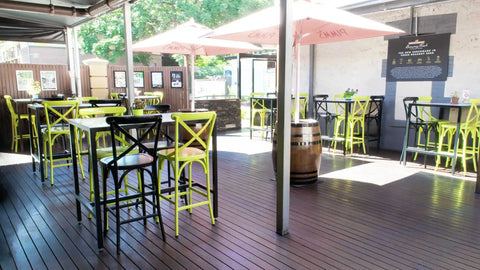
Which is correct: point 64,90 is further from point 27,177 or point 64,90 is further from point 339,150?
point 339,150

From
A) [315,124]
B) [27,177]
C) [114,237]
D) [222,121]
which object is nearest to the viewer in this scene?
[114,237]

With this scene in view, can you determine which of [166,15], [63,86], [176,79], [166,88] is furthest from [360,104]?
[166,15]

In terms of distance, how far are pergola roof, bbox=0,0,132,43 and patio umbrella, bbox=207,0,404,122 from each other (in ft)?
6.66

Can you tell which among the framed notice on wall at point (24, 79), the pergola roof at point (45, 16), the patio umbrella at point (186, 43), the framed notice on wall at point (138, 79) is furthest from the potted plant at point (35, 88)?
the patio umbrella at point (186, 43)

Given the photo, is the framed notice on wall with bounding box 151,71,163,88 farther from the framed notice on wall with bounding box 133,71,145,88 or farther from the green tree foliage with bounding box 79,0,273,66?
the green tree foliage with bounding box 79,0,273,66

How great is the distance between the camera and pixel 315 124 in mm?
4332

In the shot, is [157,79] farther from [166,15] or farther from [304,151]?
[304,151]

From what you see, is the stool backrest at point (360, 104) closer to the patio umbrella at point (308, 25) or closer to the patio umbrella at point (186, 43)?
the patio umbrella at point (308, 25)

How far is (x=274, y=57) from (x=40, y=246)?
8418 mm

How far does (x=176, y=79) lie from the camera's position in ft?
33.2

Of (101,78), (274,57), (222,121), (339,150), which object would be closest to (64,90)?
(101,78)

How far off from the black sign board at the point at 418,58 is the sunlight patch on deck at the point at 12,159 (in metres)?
7.07

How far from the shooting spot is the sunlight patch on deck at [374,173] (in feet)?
15.7

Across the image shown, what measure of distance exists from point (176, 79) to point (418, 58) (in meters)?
6.37
